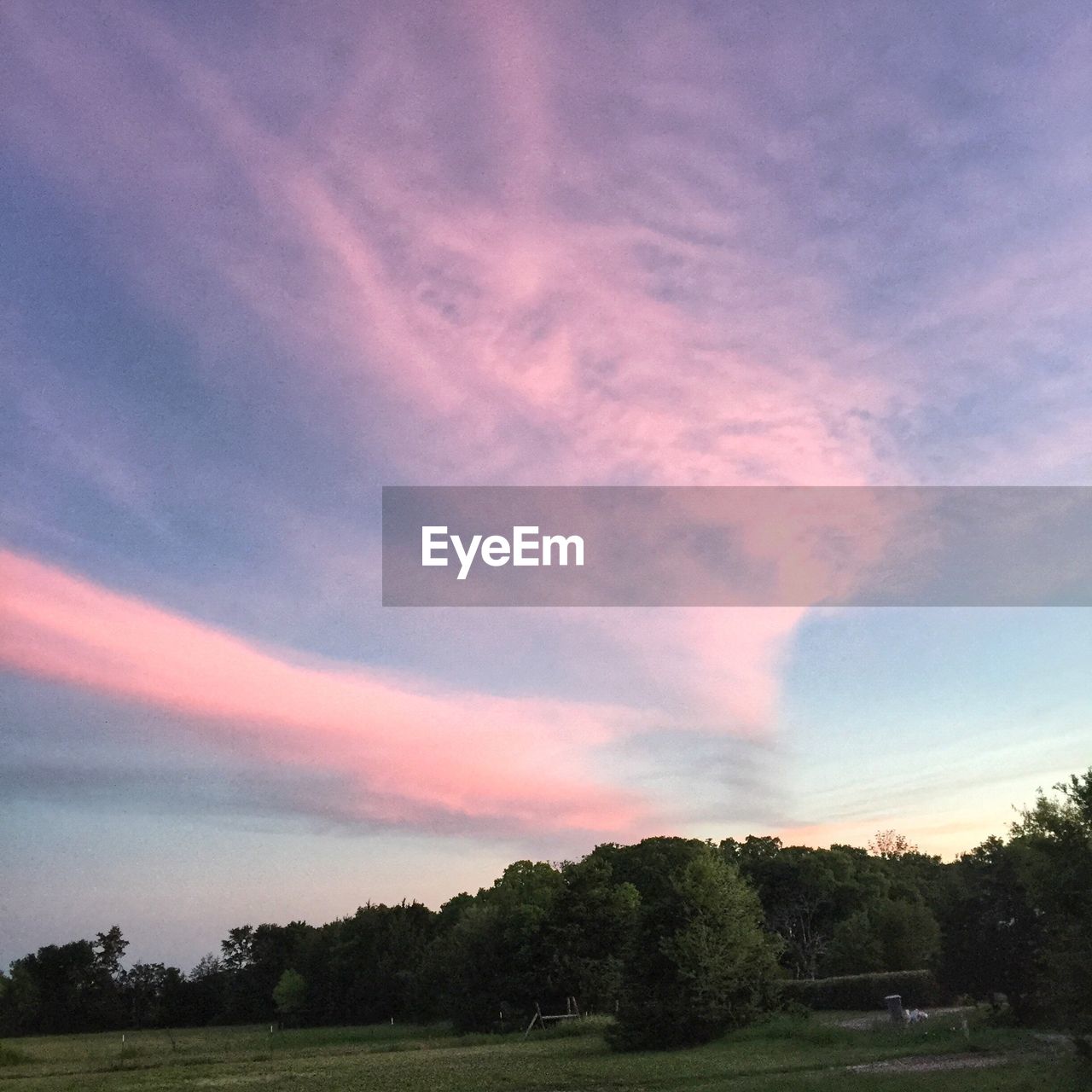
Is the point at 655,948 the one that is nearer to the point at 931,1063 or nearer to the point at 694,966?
the point at 694,966

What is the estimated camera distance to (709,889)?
41031mm

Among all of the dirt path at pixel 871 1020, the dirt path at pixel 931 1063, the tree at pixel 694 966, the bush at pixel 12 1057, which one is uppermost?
A: the tree at pixel 694 966

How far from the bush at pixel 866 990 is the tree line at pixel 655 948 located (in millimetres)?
1864

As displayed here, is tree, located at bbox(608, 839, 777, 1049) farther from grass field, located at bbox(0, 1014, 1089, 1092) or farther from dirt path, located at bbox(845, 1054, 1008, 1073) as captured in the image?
dirt path, located at bbox(845, 1054, 1008, 1073)

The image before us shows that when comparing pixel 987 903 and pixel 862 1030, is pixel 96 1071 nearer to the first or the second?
pixel 862 1030

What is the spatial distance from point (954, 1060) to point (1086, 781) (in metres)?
9.23

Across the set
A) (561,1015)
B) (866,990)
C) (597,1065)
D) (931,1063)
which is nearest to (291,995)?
(561,1015)

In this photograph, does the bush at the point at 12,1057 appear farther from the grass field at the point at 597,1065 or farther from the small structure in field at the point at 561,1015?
the small structure in field at the point at 561,1015

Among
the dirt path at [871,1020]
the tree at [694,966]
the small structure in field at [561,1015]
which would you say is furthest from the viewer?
the small structure in field at [561,1015]

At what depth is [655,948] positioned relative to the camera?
39781 millimetres

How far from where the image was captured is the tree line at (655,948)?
31812 millimetres

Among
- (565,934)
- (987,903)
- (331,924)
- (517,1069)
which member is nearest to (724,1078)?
(517,1069)

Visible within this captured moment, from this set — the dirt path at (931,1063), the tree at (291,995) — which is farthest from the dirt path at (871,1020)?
the tree at (291,995)

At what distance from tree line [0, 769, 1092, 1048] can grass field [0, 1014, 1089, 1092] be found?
2022 millimetres
